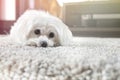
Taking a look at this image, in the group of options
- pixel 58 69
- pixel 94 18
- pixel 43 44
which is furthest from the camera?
pixel 94 18

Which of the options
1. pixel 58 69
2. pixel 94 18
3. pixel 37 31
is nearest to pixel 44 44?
pixel 37 31

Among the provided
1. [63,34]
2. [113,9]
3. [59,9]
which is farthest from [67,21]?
[63,34]

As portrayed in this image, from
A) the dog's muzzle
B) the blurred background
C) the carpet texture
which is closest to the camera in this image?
the carpet texture

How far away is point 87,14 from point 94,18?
8 cm

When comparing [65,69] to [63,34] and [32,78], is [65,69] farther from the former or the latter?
[63,34]

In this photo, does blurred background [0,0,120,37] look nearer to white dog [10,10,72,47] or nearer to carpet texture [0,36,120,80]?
white dog [10,10,72,47]

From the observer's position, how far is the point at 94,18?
7.85ft

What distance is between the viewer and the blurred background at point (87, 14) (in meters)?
2.30

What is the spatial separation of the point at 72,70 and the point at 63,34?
710 mm

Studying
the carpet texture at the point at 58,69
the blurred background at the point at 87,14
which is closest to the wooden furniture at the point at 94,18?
the blurred background at the point at 87,14

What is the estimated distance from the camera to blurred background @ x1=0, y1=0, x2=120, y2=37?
7.55 ft

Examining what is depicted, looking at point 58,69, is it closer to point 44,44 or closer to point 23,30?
point 44,44

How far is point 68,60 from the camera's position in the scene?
14.8 inches

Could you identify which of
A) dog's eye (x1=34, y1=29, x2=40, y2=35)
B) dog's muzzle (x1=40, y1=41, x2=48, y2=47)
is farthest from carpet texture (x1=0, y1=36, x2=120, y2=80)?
dog's eye (x1=34, y1=29, x2=40, y2=35)
